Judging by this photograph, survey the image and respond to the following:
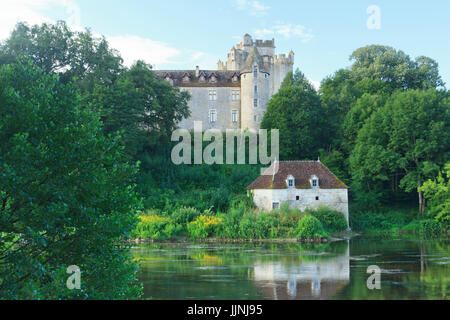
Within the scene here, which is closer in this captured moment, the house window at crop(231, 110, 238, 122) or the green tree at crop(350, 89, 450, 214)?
the green tree at crop(350, 89, 450, 214)

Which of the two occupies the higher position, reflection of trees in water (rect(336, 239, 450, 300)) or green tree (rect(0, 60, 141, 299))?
green tree (rect(0, 60, 141, 299))

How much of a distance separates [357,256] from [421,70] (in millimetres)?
37225

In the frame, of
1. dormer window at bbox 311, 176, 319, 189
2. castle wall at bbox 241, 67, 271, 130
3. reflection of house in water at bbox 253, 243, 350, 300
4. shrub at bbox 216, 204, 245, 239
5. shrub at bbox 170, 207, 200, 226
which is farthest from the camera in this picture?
castle wall at bbox 241, 67, 271, 130

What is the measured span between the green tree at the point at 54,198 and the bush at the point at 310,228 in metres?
22.2

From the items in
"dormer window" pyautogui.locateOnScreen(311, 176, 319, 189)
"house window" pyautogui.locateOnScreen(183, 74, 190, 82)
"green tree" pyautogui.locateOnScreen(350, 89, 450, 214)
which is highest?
"house window" pyautogui.locateOnScreen(183, 74, 190, 82)

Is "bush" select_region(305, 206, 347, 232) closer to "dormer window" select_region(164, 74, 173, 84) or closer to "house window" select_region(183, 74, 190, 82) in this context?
"dormer window" select_region(164, 74, 173, 84)

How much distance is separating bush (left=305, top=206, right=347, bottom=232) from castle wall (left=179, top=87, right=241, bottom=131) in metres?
25.2

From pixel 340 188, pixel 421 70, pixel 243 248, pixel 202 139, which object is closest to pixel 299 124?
pixel 202 139

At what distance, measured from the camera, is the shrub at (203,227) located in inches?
1390

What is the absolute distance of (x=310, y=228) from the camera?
3409cm

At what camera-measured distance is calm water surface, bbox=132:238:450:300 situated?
17.1 m

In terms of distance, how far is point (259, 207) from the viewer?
38.2m

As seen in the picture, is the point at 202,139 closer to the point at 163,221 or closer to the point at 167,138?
the point at 167,138

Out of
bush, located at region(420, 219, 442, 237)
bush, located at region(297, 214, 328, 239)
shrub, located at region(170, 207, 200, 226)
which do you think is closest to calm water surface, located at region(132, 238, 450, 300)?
bush, located at region(297, 214, 328, 239)
